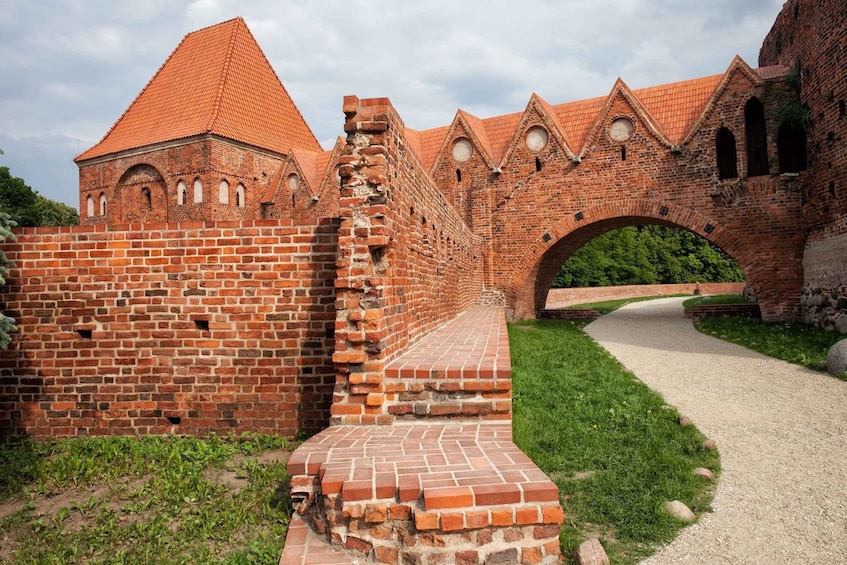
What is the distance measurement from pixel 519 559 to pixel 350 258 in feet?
8.64

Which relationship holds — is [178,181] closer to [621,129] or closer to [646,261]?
[621,129]

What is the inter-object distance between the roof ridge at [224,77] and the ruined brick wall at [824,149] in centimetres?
2015

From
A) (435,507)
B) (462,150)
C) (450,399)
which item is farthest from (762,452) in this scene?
(462,150)

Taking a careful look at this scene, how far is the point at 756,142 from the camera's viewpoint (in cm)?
1502

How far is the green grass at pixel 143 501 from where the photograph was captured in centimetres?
323

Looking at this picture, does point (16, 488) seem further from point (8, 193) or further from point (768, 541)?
point (8, 193)

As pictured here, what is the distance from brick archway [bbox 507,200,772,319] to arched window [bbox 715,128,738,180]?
211 centimetres

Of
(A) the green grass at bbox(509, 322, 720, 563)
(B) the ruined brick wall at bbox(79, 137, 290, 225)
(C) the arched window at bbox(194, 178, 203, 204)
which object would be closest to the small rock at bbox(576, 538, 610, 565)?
(A) the green grass at bbox(509, 322, 720, 563)

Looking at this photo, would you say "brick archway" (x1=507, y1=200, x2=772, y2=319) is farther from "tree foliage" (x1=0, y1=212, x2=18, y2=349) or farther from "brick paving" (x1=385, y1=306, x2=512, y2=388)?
"tree foliage" (x1=0, y1=212, x2=18, y2=349)

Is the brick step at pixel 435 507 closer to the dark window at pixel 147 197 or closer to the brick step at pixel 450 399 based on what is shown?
the brick step at pixel 450 399

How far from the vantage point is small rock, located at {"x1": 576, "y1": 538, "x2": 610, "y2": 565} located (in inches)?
113

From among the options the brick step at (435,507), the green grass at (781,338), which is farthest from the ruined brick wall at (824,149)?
the brick step at (435,507)

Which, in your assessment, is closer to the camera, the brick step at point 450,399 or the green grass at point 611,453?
the green grass at point 611,453

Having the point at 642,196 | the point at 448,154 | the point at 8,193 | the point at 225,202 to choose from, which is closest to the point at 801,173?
the point at 642,196
